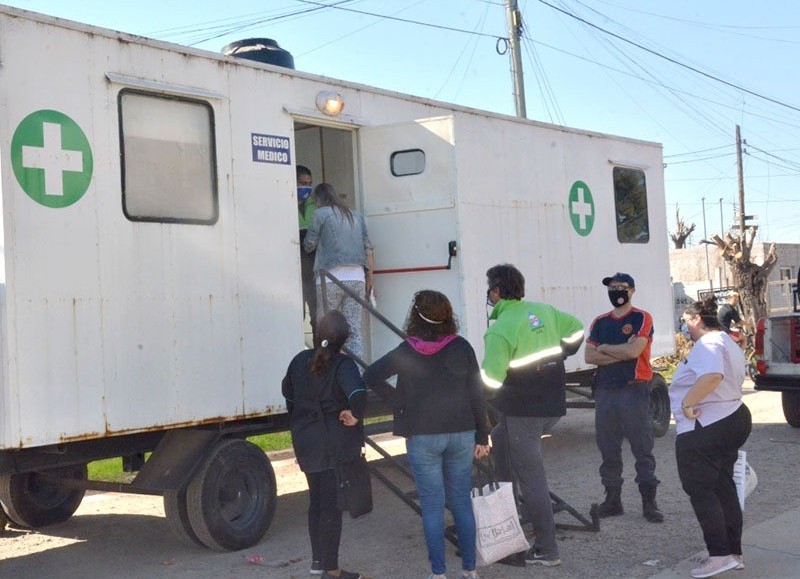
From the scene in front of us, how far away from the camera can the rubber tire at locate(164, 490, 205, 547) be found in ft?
21.7

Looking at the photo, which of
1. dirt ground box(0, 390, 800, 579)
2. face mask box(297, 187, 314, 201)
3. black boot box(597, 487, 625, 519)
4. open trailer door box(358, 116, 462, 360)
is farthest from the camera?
face mask box(297, 187, 314, 201)

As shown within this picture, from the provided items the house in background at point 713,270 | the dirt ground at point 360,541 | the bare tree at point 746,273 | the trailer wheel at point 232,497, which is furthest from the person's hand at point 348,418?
the house in background at point 713,270

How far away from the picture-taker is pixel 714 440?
5.55 m

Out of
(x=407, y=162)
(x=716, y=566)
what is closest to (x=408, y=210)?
(x=407, y=162)

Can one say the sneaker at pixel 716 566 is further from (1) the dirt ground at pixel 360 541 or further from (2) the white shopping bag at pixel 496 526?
(2) the white shopping bag at pixel 496 526

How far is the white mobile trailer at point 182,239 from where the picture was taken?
18.9 feet

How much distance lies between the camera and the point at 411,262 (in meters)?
7.96

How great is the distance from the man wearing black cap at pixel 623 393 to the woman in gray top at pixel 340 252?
68.6 inches

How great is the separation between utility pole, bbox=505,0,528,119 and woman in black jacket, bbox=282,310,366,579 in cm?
1201

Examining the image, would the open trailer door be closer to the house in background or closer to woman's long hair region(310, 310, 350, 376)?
woman's long hair region(310, 310, 350, 376)

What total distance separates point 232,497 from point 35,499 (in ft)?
6.16

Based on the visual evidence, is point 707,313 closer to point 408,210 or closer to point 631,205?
point 408,210

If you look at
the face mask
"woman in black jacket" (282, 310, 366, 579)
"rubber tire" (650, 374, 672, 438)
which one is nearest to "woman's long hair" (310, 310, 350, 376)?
"woman in black jacket" (282, 310, 366, 579)

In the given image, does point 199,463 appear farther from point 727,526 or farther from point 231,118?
point 727,526
